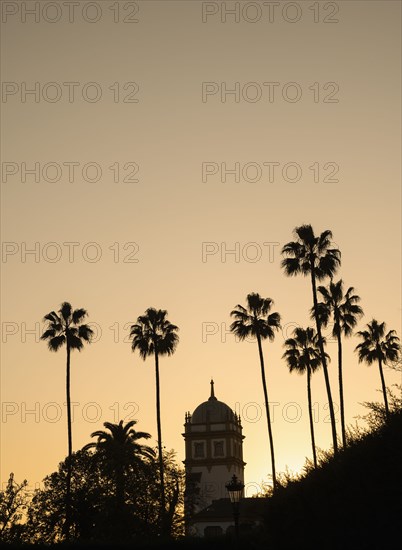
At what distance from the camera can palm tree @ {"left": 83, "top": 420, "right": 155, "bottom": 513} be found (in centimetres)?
6504

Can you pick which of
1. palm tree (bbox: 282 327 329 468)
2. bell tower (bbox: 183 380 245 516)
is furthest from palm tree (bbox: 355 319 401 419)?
bell tower (bbox: 183 380 245 516)

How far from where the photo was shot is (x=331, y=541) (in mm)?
27172

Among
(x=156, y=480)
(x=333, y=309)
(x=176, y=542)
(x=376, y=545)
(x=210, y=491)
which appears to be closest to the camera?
(x=376, y=545)

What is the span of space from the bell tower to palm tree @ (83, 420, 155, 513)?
5013 centimetres

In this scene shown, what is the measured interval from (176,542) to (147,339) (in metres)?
26.5

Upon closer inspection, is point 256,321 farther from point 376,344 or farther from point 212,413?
point 212,413

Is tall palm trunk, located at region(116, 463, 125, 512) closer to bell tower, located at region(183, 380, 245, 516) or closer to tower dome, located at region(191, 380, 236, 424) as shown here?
bell tower, located at region(183, 380, 245, 516)

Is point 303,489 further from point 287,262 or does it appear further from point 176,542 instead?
point 287,262

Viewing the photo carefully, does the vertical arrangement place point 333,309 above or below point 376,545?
above

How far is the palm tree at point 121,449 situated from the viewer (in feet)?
213

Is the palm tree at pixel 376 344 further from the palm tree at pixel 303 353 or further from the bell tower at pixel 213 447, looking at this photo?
the bell tower at pixel 213 447

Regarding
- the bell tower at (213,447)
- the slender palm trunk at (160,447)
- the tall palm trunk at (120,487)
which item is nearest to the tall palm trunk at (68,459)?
the tall palm trunk at (120,487)

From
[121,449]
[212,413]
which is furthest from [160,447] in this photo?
[212,413]

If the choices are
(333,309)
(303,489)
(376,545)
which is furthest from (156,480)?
(376,545)
